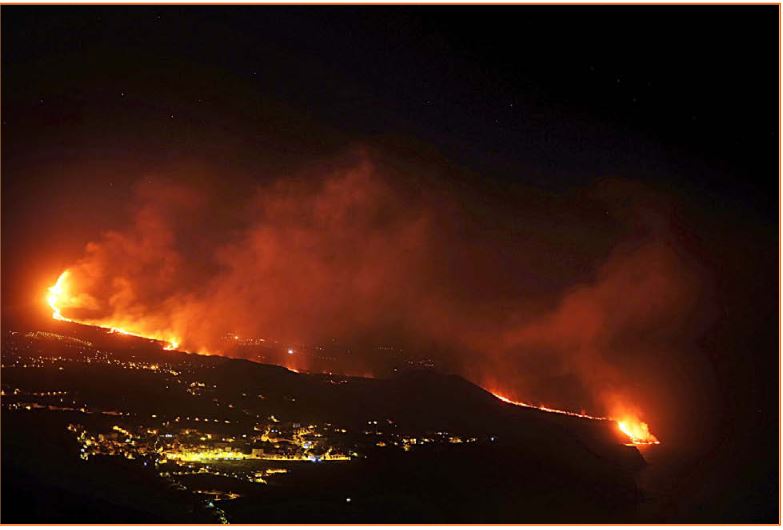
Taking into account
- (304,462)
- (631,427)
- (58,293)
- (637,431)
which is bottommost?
(304,462)

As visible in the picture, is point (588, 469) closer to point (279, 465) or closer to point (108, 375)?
point (279, 465)

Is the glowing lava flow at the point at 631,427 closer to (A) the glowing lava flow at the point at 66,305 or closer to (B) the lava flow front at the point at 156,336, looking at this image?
(B) the lava flow front at the point at 156,336

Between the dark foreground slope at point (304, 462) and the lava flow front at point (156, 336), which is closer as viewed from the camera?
the dark foreground slope at point (304, 462)

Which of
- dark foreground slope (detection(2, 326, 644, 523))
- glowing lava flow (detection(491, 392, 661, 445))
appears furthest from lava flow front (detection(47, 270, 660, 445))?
dark foreground slope (detection(2, 326, 644, 523))

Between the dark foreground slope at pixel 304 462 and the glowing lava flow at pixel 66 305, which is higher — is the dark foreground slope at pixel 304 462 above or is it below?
below

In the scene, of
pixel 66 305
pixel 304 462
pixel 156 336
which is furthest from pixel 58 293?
pixel 304 462

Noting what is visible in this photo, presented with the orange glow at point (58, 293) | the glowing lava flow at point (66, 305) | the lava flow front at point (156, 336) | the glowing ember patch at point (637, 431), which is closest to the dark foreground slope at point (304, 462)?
the glowing ember patch at point (637, 431)

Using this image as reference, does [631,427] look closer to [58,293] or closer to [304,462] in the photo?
[304,462]

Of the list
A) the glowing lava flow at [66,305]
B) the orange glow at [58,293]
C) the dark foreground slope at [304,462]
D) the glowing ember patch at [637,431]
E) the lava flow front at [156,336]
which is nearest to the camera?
the dark foreground slope at [304,462]
